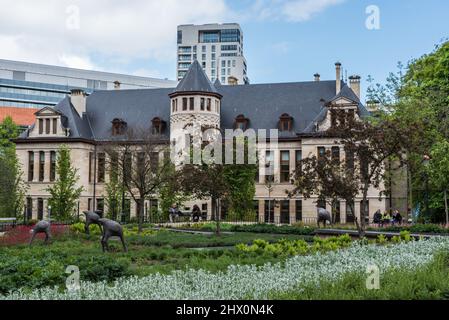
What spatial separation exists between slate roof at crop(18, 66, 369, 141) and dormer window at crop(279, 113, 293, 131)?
43 cm

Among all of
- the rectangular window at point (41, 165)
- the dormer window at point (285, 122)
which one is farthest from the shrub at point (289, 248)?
the rectangular window at point (41, 165)

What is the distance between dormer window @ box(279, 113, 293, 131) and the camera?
2053 inches

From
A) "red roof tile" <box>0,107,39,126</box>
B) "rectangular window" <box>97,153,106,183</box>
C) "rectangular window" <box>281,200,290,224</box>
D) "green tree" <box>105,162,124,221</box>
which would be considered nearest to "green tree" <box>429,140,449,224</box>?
"rectangular window" <box>281,200,290,224</box>

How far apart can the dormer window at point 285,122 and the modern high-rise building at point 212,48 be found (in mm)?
128114

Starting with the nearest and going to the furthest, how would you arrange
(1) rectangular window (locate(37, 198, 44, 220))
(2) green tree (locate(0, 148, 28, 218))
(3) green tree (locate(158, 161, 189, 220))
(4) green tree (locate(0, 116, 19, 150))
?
(3) green tree (locate(158, 161, 189, 220))
(2) green tree (locate(0, 148, 28, 218))
(1) rectangular window (locate(37, 198, 44, 220))
(4) green tree (locate(0, 116, 19, 150))

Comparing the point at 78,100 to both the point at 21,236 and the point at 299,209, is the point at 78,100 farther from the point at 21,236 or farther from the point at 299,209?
the point at 21,236

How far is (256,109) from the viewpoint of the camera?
54.5 metres

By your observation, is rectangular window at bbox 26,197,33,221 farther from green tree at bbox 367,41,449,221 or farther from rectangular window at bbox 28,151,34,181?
green tree at bbox 367,41,449,221

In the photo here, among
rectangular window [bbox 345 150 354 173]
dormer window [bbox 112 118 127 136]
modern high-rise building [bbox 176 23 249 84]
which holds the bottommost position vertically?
rectangular window [bbox 345 150 354 173]

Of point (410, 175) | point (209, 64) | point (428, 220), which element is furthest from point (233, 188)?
point (209, 64)

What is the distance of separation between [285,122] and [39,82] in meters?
103

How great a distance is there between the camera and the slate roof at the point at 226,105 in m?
51.9

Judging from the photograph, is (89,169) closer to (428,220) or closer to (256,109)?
(256,109)

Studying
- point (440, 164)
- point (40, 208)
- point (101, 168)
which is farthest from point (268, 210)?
point (440, 164)
